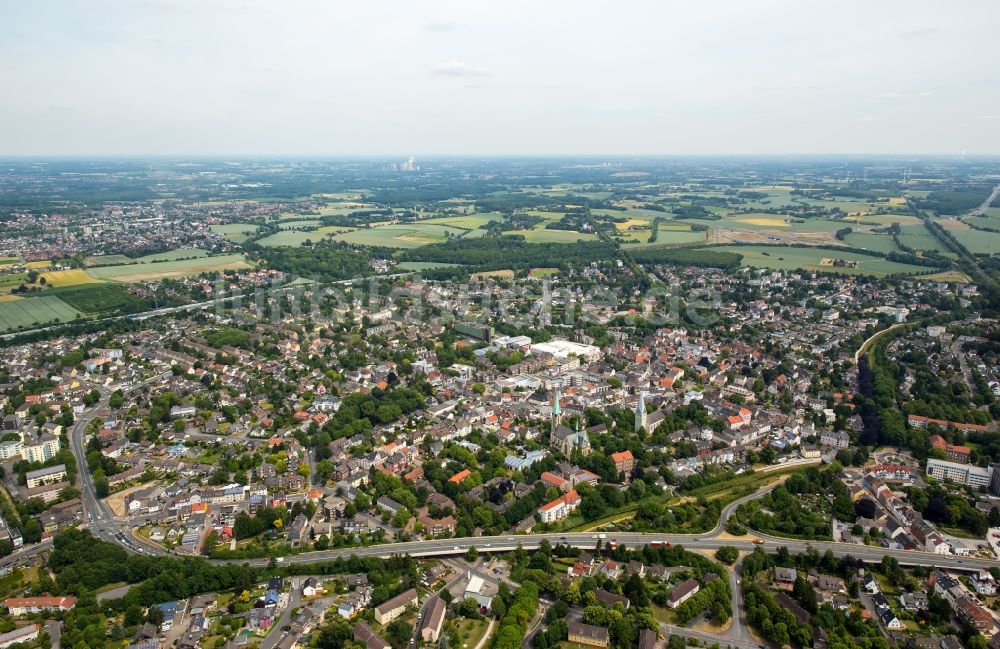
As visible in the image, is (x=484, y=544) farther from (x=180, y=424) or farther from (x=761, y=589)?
(x=180, y=424)

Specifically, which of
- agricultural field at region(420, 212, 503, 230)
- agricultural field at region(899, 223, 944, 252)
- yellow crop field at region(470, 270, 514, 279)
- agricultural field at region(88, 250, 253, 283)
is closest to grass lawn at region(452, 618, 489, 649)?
A: yellow crop field at region(470, 270, 514, 279)

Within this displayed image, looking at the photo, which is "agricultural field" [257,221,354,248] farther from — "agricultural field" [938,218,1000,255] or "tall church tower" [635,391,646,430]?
"agricultural field" [938,218,1000,255]

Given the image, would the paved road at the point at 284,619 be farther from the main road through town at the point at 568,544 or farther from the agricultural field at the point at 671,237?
A: the agricultural field at the point at 671,237

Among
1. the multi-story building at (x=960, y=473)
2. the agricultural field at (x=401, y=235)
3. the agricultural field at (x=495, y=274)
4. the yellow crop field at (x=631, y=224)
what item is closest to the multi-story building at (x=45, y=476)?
the multi-story building at (x=960, y=473)

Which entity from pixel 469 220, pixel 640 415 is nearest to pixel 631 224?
pixel 469 220

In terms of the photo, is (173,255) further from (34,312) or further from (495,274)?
(495,274)

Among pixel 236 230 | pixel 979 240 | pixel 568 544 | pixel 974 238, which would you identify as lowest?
pixel 568 544

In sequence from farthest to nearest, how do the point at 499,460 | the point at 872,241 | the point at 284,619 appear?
1. the point at 872,241
2. the point at 499,460
3. the point at 284,619
